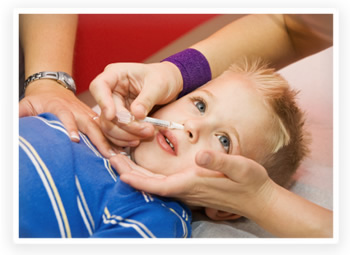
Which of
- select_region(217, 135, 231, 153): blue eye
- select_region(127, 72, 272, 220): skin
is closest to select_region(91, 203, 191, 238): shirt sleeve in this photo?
select_region(127, 72, 272, 220): skin

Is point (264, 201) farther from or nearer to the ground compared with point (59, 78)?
nearer to the ground

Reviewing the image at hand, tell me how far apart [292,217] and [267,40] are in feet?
1.68

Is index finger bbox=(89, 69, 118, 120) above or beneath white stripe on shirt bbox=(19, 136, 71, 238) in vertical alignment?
above

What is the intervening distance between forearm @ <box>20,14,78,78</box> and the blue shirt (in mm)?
200

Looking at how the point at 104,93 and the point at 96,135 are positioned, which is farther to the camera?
the point at 96,135

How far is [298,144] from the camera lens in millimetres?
1080

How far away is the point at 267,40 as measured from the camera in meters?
1.16

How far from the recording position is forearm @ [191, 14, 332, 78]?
1028 mm

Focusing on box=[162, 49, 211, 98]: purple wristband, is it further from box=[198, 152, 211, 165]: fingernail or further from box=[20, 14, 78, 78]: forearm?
box=[198, 152, 211, 165]: fingernail

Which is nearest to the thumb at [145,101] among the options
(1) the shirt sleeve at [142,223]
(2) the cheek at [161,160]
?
(2) the cheek at [161,160]

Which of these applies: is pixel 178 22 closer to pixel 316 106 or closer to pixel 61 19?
pixel 61 19

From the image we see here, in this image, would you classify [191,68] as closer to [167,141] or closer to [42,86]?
[167,141]

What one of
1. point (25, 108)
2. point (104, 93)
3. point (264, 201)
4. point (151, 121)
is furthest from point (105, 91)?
point (264, 201)
